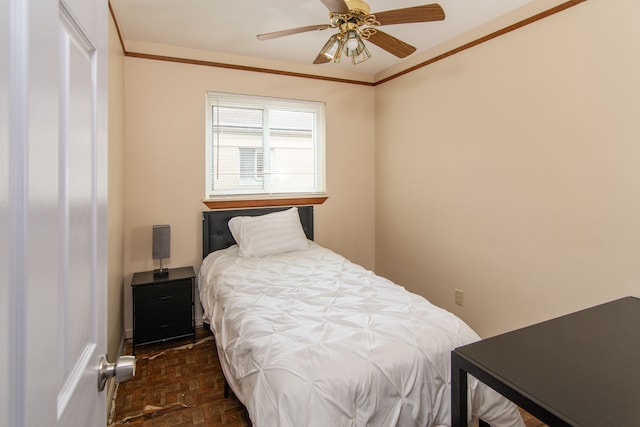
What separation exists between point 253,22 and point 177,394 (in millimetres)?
2662

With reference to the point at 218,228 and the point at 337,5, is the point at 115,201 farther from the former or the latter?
the point at 337,5

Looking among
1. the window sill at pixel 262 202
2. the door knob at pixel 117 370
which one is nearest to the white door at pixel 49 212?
the door knob at pixel 117 370

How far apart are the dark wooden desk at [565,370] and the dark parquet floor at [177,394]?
111 centimetres

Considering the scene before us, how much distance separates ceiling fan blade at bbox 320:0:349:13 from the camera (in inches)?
69.1

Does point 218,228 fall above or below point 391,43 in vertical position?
below

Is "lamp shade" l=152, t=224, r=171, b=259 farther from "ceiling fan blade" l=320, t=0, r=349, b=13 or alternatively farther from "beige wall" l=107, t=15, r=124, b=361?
"ceiling fan blade" l=320, t=0, r=349, b=13

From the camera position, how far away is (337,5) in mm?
1779

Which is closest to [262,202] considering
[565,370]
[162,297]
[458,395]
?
[162,297]

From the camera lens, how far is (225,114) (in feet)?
11.1

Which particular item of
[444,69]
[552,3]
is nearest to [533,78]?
[552,3]

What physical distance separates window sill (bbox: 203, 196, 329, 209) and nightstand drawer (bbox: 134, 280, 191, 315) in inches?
31.2

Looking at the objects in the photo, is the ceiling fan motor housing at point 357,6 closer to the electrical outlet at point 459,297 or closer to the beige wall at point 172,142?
the beige wall at point 172,142

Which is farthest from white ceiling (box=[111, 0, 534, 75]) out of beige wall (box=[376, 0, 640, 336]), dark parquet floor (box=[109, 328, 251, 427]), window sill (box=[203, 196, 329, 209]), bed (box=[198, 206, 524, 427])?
dark parquet floor (box=[109, 328, 251, 427])

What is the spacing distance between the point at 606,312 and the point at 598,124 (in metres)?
1.20
